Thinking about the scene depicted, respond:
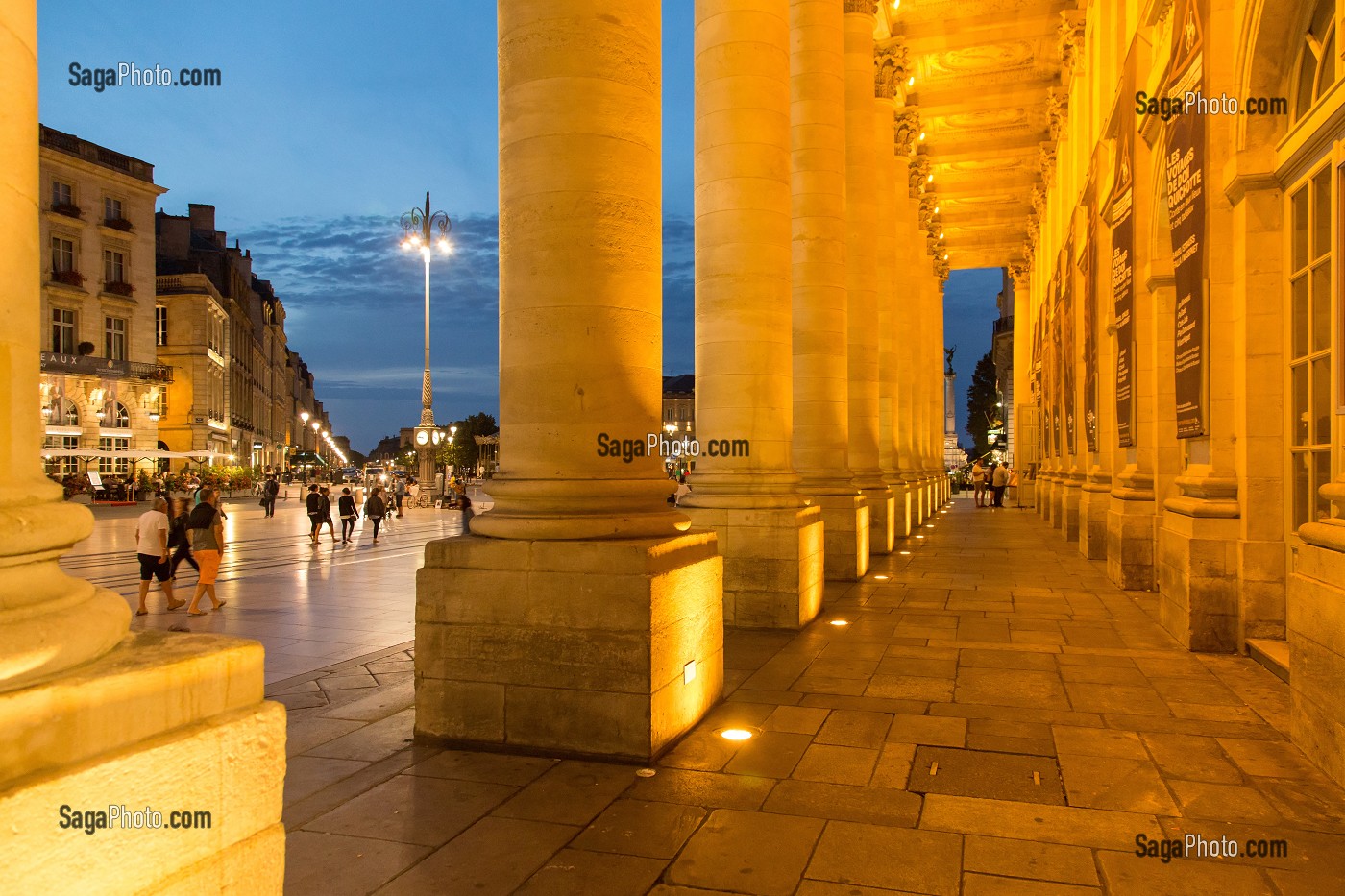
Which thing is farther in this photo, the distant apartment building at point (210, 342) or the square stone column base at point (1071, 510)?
the distant apartment building at point (210, 342)

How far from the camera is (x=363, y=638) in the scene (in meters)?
11.0

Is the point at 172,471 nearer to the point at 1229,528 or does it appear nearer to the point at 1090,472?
the point at 1090,472

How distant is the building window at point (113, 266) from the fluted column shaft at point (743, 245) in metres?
54.7

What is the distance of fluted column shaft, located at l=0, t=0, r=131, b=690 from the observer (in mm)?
2607

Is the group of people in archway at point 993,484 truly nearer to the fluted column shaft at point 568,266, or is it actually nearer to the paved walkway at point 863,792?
the paved walkway at point 863,792

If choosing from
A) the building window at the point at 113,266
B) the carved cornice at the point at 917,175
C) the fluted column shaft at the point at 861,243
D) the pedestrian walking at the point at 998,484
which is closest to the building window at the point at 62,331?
the building window at the point at 113,266

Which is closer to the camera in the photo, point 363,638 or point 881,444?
point 363,638

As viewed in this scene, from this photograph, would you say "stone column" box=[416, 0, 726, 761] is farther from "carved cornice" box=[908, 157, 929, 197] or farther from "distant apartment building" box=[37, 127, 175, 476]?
"distant apartment building" box=[37, 127, 175, 476]

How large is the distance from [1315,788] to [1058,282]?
23567mm

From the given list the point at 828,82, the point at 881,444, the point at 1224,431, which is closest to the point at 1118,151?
the point at 828,82

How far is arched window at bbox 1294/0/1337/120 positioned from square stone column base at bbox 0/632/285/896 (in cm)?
859

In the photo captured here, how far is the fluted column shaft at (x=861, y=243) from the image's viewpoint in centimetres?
1919

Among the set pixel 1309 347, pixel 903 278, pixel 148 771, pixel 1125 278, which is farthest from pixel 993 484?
pixel 148 771

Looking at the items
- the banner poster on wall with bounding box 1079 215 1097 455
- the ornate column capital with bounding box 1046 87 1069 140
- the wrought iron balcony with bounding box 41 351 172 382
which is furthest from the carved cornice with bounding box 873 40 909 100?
the wrought iron balcony with bounding box 41 351 172 382
